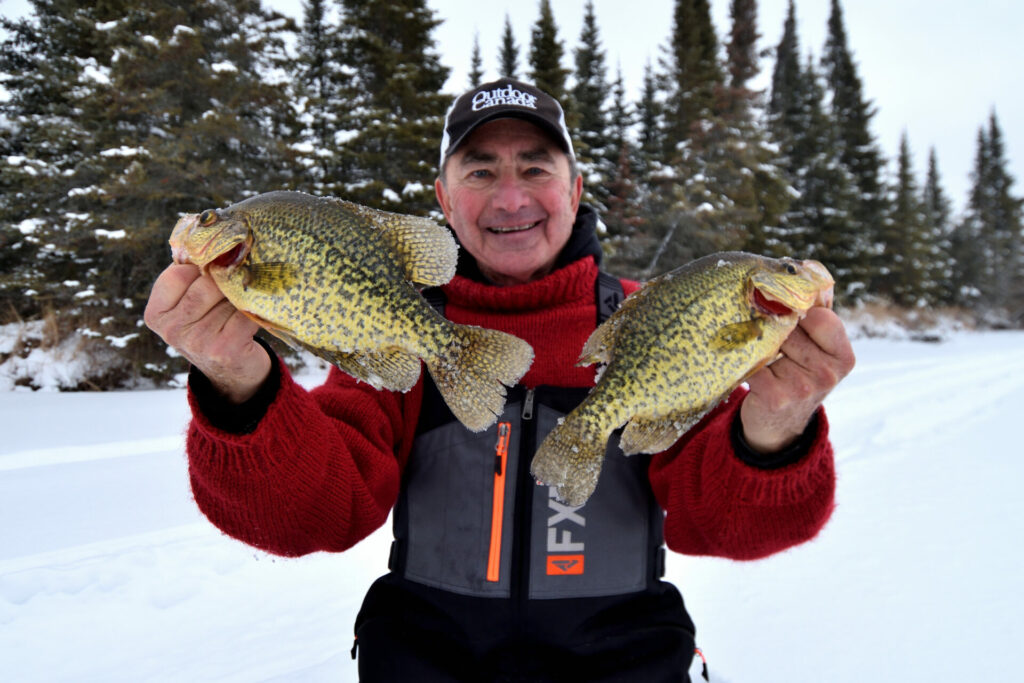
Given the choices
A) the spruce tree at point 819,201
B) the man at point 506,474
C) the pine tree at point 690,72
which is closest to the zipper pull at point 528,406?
the man at point 506,474

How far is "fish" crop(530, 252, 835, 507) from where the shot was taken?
154 cm

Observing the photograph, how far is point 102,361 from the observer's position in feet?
27.7

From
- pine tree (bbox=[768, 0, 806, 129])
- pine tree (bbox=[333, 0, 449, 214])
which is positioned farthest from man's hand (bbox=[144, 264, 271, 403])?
pine tree (bbox=[768, 0, 806, 129])

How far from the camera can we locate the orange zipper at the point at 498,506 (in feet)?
6.78

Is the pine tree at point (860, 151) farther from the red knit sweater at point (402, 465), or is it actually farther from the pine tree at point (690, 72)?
the red knit sweater at point (402, 465)

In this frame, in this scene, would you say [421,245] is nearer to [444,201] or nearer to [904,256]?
[444,201]

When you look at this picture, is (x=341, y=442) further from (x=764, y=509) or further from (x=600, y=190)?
(x=600, y=190)

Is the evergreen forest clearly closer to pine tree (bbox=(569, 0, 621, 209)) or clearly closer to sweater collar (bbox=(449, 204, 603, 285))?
pine tree (bbox=(569, 0, 621, 209))

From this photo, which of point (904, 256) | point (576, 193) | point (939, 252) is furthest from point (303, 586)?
point (939, 252)

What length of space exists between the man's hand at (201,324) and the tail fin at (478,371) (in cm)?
53

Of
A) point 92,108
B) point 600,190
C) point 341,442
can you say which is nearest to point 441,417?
point 341,442

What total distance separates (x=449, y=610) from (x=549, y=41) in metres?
17.4

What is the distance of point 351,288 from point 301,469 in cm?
65

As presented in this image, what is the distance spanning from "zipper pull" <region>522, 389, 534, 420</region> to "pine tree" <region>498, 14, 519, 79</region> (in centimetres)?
2625
